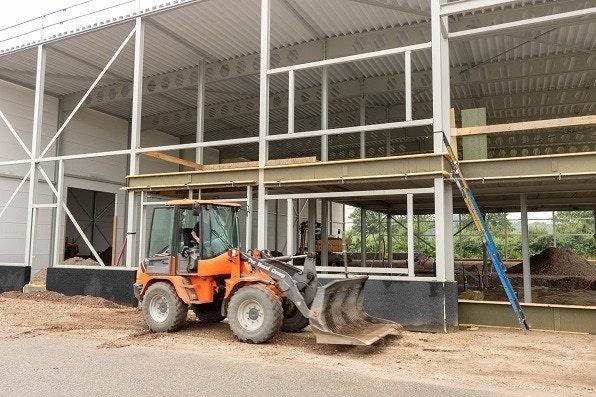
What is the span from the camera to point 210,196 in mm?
13914

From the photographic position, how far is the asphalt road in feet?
18.1

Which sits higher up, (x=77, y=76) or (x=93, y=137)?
(x=77, y=76)

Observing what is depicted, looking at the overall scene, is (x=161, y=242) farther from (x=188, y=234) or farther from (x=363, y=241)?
(x=363, y=241)

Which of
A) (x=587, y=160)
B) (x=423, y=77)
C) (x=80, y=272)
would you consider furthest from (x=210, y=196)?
(x=587, y=160)

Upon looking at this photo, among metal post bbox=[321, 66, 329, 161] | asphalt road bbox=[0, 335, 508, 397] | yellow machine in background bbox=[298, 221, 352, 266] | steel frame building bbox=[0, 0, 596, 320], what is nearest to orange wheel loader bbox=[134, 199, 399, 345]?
asphalt road bbox=[0, 335, 508, 397]

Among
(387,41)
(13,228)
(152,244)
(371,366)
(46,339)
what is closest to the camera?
(371,366)

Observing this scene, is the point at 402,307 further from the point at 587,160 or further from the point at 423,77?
the point at 423,77

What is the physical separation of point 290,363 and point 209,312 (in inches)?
136

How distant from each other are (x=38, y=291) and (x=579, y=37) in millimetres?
16535

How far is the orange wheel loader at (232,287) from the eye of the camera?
7617 millimetres

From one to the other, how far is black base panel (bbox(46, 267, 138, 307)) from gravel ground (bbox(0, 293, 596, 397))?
3.02 m

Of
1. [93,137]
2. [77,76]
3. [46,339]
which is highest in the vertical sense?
[77,76]

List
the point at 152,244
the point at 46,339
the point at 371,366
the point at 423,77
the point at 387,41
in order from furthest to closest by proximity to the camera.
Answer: the point at 423,77
the point at 387,41
the point at 152,244
the point at 46,339
the point at 371,366

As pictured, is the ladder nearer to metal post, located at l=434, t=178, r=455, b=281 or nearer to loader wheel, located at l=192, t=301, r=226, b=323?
metal post, located at l=434, t=178, r=455, b=281
